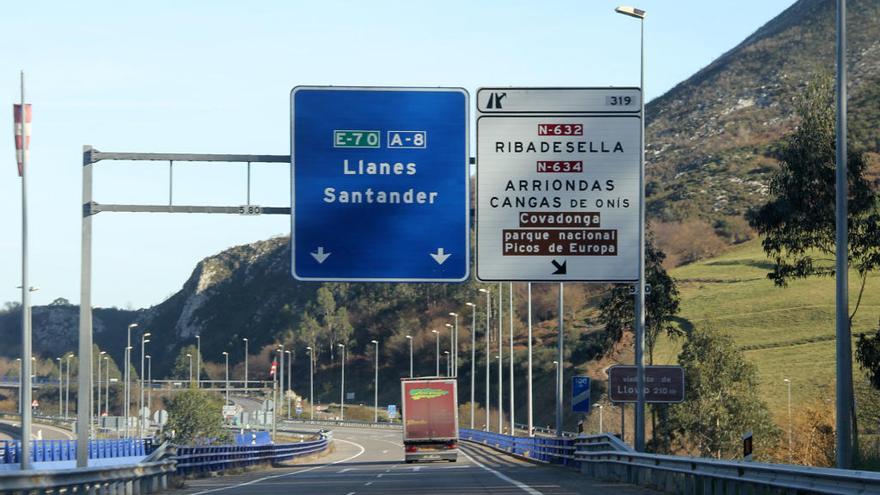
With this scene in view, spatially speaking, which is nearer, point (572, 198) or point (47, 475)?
point (47, 475)

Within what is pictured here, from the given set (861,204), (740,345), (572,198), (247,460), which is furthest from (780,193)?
(740,345)

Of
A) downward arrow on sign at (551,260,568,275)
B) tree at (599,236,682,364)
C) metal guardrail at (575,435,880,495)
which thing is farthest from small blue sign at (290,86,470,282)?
tree at (599,236,682,364)

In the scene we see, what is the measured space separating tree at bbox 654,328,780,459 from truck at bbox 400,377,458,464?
2418 centimetres

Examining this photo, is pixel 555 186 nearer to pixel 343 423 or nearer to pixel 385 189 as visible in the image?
pixel 385 189

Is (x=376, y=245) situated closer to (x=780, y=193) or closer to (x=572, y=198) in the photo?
(x=572, y=198)

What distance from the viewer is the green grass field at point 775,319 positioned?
347 feet

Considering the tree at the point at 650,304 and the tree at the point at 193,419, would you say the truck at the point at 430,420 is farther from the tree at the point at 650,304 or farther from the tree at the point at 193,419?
the tree at the point at 193,419

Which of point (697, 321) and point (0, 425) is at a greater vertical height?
point (697, 321)

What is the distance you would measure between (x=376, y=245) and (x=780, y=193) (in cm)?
3002

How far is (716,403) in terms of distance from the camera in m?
81.8

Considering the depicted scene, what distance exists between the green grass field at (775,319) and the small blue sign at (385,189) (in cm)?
7671

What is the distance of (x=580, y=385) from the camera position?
4253 cm

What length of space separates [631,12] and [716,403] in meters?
48.6

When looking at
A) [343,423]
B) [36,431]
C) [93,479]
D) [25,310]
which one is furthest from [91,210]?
[343,423]
